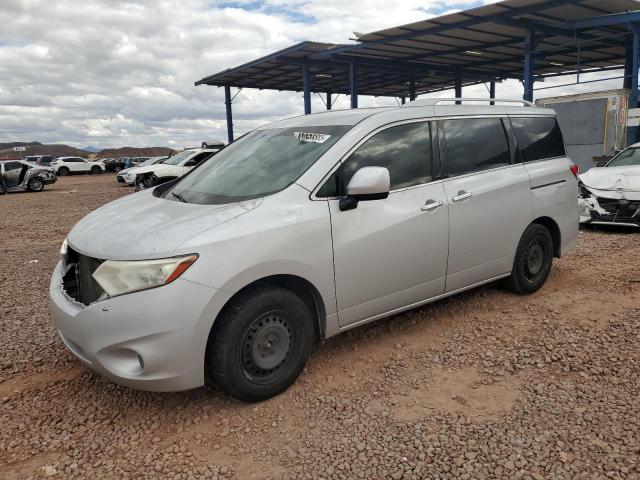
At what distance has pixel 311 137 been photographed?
3646 mm

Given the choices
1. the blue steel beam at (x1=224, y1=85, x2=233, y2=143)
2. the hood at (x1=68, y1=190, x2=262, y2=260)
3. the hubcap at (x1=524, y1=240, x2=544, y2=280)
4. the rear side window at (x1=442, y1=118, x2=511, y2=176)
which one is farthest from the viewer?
the blue steel beam at (x1=224, y1=85, x2=233, y2=143)

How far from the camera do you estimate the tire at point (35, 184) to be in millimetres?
21594

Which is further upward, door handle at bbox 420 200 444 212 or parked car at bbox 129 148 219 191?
door handle at bbox 420 200 444 212

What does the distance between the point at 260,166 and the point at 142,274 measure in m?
1.28

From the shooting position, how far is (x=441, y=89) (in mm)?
30312

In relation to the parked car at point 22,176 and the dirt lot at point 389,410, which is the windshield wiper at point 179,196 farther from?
the parked car at point 22,176

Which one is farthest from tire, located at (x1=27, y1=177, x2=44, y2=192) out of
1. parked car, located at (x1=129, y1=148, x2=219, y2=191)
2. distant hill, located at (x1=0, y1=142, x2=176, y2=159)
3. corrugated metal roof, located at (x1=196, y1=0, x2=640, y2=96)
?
distant hill, located at (x1=0, y1=142, x2=176, y2=159)

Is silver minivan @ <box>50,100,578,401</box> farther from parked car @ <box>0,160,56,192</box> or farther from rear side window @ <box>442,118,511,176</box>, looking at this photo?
parked car @ <box>0,160,56,192</box>

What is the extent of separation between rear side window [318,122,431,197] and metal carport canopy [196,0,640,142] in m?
11.8

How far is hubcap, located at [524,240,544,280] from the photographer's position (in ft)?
15.6

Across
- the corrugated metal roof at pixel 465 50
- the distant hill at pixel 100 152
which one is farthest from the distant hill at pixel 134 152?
the corrugated metal roof at pixel 465 50

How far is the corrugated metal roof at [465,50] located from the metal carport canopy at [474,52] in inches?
1.2

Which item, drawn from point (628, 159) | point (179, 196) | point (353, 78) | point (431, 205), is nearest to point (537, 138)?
point (431, 205)

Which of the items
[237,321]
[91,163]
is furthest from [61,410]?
[91,163]
